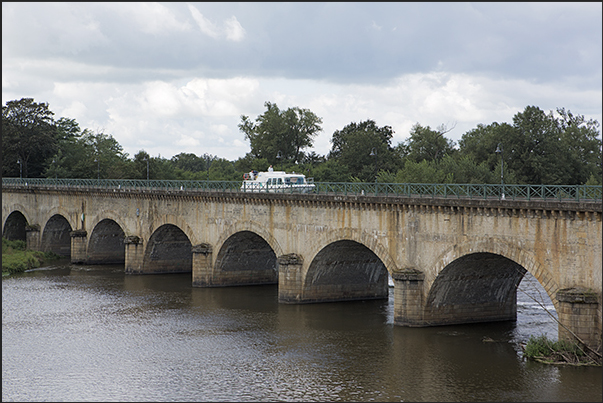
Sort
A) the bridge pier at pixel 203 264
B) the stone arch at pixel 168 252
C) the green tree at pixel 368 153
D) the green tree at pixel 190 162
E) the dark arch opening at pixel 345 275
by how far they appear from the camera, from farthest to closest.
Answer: the green tree at pixel 190 162
the green tree at pixel 368 153
the stone arch at pixel 168 252
the bridge pier at pixel 203 264
the dark arch opening at pixel 345 275

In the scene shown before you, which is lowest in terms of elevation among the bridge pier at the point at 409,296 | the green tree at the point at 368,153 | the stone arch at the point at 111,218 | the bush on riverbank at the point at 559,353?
the bush on riverbank at the point at 559,353

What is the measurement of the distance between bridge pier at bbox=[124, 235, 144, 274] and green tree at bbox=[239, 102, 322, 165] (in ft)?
150

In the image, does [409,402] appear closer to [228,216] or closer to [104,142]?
[228,216]

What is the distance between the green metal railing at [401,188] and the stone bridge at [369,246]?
81 cm

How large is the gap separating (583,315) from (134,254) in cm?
3894

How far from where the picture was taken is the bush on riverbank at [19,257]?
62500 millimetres

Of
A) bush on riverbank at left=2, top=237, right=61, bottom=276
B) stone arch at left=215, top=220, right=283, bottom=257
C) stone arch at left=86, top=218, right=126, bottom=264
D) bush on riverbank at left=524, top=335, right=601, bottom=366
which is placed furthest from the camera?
stone arch at left=86, top=218, right=126, bottom=264

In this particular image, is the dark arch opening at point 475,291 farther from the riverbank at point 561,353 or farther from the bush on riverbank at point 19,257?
the bush on riverbank at point 19,257

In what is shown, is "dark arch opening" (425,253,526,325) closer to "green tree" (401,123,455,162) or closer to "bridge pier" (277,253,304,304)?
"bridge pier" (277,253,304,304)

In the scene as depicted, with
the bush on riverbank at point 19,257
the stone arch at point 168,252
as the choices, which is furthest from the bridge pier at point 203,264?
the bush on riverbank at point 19,257

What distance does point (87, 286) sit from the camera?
54.1m

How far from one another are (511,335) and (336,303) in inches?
477

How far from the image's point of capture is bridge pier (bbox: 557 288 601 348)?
29078 millimetres

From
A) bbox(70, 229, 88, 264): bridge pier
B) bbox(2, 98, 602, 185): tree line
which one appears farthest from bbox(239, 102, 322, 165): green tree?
bbox(70, 229, 88, 264): bridge pier
